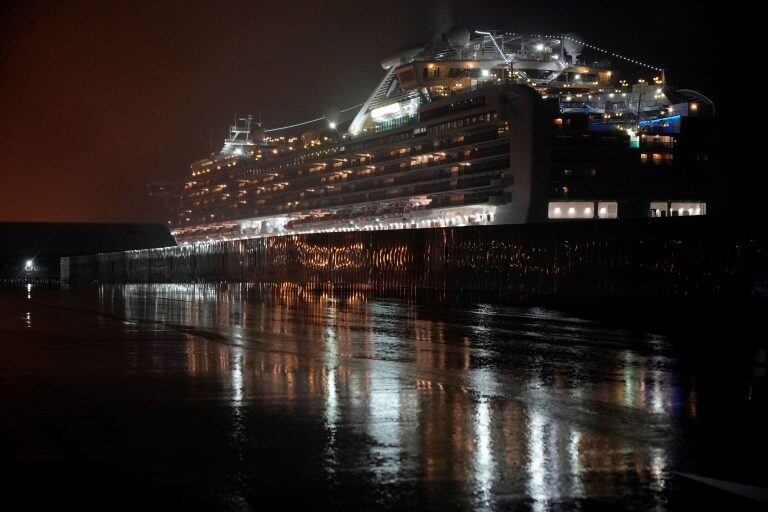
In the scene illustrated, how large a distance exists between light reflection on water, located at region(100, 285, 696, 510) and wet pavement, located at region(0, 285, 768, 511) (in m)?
0.02

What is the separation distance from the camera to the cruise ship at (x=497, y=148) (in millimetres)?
94812

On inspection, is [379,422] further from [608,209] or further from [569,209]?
[608,209]

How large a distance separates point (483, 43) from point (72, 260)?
188 feet

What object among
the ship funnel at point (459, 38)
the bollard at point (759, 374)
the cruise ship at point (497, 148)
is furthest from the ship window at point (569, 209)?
the bollard at point (759, 374)

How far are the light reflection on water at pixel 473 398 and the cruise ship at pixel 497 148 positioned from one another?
253 feet

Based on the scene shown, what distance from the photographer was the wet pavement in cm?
543

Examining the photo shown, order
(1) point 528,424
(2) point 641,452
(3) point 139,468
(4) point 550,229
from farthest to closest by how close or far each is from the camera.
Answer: (4) point 550,229 → (1) point 528,424 → (2) point 641,452 → (3) point 139,468

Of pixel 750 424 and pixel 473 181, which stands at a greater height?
pixel 473 181

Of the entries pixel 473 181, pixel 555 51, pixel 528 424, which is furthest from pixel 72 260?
pixel 528 424

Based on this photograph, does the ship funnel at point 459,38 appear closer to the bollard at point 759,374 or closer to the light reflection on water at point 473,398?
the light reflection on water at point 473,398

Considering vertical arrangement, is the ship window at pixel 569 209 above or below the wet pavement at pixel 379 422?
above

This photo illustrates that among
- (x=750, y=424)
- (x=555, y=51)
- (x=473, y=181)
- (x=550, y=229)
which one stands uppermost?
(x=555, y=51)

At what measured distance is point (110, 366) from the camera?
38.4 feet

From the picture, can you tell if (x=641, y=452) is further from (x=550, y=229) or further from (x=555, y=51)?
(x=555, y=51)
